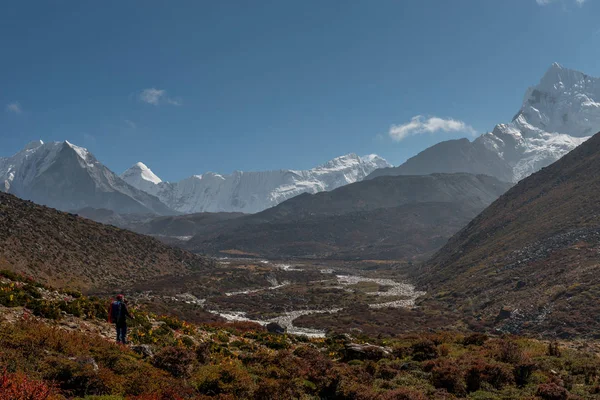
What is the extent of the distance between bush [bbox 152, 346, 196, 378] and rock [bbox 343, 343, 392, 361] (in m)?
10.7

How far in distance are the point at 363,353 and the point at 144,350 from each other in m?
12.9

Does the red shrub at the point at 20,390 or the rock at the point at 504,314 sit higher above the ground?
the red shrub at the point at 20,390

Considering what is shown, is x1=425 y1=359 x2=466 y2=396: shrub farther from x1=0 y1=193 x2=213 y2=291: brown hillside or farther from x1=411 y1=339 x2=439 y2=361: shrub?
x1=0 y1=193 x2=213 y2=291: brown hillside

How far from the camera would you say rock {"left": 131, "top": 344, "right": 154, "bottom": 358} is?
61.0ft

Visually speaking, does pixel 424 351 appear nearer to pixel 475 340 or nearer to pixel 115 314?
pixel 475 340

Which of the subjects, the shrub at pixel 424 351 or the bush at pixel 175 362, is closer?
the bush at pixel 175 362

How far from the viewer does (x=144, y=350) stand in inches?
741

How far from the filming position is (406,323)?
69.7 metres

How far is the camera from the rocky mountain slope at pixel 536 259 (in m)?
56.8

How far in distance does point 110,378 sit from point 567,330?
53.1 m

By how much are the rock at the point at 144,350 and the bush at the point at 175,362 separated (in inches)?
37.0

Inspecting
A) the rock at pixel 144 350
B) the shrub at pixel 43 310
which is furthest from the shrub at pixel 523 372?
the shrub at pixel 43 310

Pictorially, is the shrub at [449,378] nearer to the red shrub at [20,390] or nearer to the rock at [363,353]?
the rock at [363,353]

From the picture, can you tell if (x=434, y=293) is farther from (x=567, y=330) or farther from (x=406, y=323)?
(x=567, y=330)
